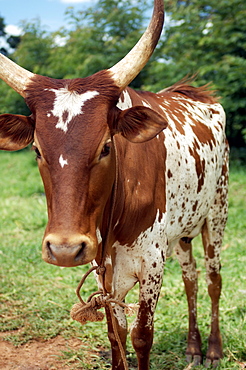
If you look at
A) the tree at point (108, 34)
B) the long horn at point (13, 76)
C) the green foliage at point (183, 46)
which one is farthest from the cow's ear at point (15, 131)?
the tree at point (108, 34)

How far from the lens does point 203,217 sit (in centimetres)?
362

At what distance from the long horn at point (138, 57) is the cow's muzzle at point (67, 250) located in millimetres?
781

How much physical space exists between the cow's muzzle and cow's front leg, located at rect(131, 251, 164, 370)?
33.2 inches

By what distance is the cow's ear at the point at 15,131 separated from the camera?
7.13 ft

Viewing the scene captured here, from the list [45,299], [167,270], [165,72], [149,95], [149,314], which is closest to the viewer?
[149,314]

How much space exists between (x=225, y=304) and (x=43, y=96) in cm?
293

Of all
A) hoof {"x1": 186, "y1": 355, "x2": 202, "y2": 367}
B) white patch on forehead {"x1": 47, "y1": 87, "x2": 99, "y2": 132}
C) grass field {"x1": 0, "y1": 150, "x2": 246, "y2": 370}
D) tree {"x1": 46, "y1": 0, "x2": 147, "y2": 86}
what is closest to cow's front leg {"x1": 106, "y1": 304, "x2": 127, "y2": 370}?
grass field {"x1": 0, "y1": 150, "x2": 246, "y2": 370}

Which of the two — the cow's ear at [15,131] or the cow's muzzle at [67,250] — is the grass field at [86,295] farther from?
the cow's ear at [15,131]

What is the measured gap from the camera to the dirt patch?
3.34 m

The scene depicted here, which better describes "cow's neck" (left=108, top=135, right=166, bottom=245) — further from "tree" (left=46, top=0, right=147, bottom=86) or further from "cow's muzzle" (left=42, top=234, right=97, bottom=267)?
"tree" (left=46, top=0, right=147, bottom=86)

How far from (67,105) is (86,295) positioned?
9.80ft

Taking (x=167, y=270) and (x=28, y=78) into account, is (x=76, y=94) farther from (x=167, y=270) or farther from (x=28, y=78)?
(x=167, y=270)

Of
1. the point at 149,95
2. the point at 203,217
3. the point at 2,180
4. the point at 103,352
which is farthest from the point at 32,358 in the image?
the point at 2,180

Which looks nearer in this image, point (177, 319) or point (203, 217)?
point (203, 217)
